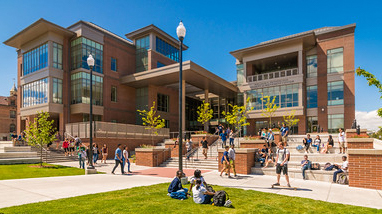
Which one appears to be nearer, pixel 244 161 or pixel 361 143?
pixel 244 161

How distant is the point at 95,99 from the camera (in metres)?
31.8

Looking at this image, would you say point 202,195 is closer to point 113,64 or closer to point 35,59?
point 113,64

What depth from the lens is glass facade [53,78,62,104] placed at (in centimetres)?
2959

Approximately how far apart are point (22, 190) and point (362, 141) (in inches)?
665

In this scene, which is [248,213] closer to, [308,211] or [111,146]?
[308,211]

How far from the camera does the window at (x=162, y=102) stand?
38.1 metres

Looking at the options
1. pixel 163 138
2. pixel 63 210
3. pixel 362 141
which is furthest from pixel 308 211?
pixel 163 138

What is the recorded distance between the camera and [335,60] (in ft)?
110

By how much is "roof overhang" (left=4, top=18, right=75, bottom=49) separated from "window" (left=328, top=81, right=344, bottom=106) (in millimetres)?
33402

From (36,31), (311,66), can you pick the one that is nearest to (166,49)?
(36,31)

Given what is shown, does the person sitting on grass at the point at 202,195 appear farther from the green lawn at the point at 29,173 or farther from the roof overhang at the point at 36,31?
the roof overhang at the point at 36,31

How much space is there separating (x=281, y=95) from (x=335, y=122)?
24.4ft

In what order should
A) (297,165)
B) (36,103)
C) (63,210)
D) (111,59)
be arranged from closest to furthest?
(63,210) < (297,165) < (36,103) < (111,59)

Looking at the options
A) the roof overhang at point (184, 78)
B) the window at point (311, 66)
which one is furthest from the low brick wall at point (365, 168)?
the window at point (311, 66)
